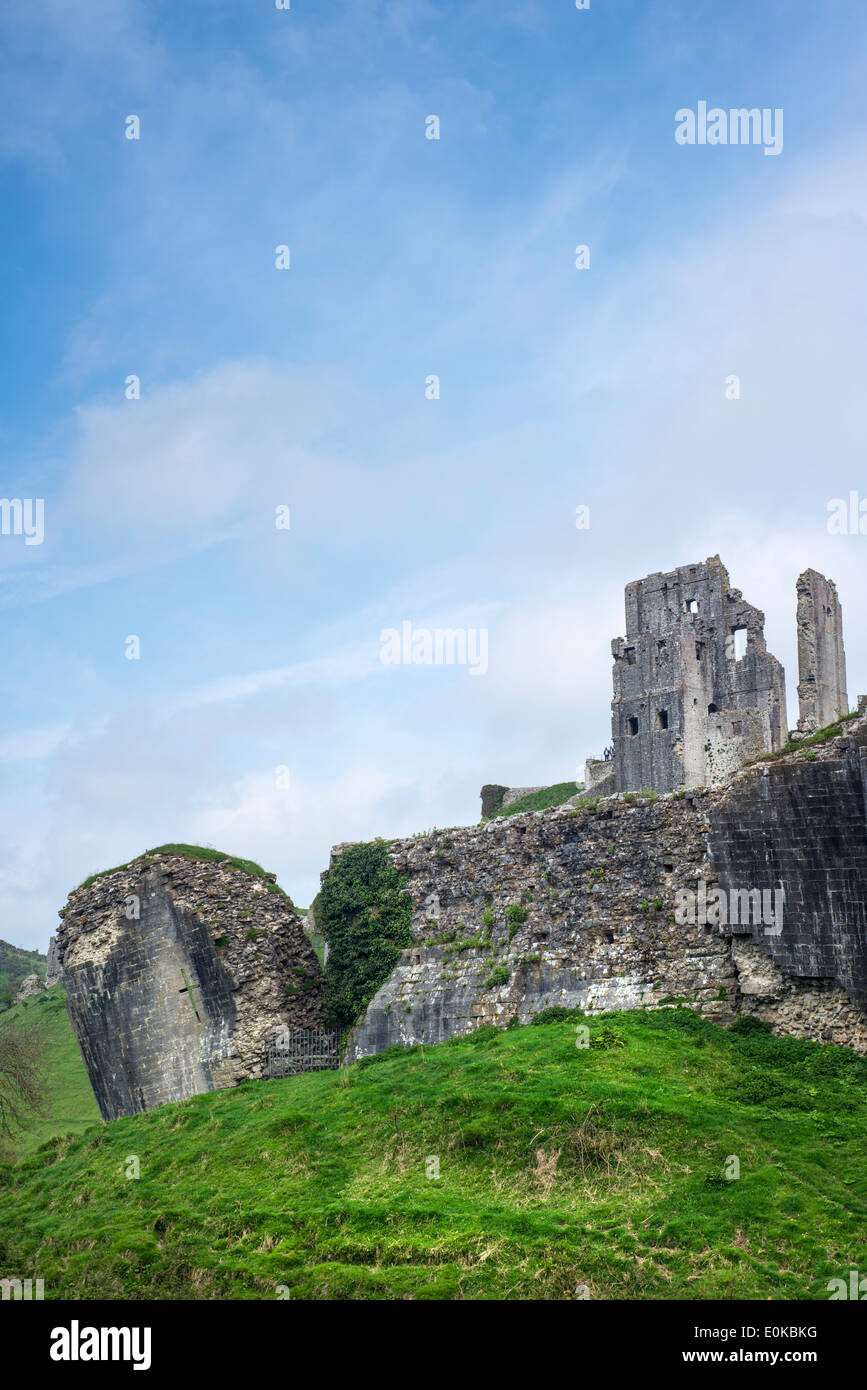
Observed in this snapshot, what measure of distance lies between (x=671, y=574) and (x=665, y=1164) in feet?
212

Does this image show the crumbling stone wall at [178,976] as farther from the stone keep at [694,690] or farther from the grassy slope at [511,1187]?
the stone keep at [694,690]

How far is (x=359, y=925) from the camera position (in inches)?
1032

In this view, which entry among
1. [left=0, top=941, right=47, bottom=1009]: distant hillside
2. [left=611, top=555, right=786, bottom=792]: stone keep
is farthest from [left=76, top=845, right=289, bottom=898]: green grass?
[left=0, top=941, right=47, bottom=1009]: distant hillside

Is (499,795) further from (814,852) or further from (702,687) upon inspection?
(814,852)

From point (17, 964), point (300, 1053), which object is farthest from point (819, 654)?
point (17, 964)

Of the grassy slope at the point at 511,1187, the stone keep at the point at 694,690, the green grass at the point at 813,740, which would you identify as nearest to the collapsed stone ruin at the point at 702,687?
the stone keep at the point at 694,690

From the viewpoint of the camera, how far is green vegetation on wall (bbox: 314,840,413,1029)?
2553 centimetres

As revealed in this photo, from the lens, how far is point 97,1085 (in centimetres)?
2734

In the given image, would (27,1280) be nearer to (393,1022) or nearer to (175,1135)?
(175,1135)

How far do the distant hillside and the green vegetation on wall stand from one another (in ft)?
212

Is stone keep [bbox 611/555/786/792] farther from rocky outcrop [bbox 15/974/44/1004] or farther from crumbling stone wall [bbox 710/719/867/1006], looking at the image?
crumbling stone wall [bbox 710/719/867/1006]

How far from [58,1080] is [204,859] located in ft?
61.0

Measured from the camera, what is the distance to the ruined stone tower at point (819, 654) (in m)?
60.2

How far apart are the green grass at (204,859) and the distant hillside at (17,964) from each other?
61642 millimetres
